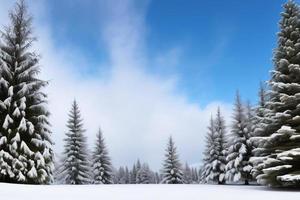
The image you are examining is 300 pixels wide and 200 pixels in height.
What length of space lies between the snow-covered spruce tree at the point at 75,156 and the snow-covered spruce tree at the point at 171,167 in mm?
13614

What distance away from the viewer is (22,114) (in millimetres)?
21328

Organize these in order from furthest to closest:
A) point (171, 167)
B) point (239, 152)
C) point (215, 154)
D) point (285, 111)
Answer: point (171, 167) < point (215, 154) < point (239, 152) < point (285, 111)

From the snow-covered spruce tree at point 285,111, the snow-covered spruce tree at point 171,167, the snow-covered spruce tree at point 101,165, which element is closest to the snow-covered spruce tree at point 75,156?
the snow-covered spruce tree at point 101,165

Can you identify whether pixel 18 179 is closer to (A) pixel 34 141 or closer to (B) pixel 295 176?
(A) pixel 34 141

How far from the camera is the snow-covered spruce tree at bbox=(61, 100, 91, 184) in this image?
134 ft

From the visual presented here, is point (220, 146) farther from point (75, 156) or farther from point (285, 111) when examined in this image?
point (285, 111)

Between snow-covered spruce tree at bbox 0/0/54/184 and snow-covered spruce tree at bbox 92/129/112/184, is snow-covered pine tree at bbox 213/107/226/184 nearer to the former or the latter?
snow-covered spruce tree at bbox 92/129/112/184

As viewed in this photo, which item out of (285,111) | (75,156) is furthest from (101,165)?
(285,111)

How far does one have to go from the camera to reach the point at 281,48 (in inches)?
854

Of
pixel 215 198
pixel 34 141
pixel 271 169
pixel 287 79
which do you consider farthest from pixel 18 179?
pixel 287 79

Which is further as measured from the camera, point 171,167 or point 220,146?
point 171,167

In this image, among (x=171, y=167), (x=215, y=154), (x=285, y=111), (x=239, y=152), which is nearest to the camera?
(x=285, y=111)

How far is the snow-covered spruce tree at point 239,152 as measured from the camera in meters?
39.8

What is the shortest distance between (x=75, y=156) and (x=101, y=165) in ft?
22.2
